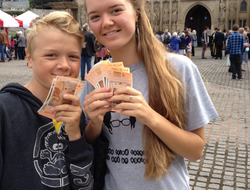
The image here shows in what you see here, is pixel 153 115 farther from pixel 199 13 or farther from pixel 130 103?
pixel 199 13

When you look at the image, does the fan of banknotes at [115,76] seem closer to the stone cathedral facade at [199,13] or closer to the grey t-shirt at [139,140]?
the grey t-shirt at [139,140]

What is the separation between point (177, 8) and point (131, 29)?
103 ft

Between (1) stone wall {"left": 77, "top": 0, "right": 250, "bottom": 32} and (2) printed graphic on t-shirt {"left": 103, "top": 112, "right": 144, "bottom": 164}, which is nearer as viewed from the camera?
(2) printed graphic on t-shirt {"left": 103, "top": 112, "right": 144, "bottom": 164}

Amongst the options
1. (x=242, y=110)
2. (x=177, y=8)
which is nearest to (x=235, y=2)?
(x=177, y=8)

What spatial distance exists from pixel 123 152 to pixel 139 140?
0.32 ft

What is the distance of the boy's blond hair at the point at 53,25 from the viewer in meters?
1.34

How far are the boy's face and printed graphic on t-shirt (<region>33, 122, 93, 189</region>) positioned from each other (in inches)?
10.1

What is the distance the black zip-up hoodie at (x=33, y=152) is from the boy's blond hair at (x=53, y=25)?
25 centimetres

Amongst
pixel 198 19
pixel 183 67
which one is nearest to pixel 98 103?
pixel 183 67

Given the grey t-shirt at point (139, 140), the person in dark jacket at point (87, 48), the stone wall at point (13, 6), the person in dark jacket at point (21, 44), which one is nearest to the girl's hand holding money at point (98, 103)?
the grey t-shirt at point (139, 140)

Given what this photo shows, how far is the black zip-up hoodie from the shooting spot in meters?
1.21

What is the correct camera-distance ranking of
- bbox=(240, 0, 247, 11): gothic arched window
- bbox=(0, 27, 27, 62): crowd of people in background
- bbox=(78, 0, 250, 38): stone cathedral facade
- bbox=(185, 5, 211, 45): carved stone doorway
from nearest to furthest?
bbox=(0, 27, 27, 62): crowd of people in background, bbox=(240, 0, 247, 11): gothic arched window, bbox=(78, 0, 250, 38): stone cathedral facade, bbox=(185, 5, 211, 45): carved stone doorway

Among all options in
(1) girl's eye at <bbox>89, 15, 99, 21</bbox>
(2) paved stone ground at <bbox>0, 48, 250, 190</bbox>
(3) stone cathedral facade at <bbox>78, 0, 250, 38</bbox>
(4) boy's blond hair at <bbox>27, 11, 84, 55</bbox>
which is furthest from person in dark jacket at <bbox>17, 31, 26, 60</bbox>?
(1) girl's eye at <bbox>89, 15, 99, 21</bbox>

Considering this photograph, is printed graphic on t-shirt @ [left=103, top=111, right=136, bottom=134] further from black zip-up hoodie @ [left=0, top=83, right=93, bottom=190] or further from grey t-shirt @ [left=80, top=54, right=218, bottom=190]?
black zip-up hoodie @ [left=0, top=83, right=93, bottom=190]
